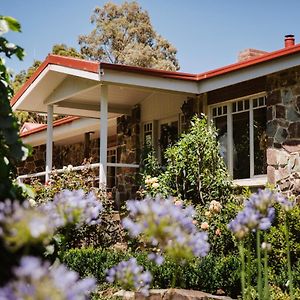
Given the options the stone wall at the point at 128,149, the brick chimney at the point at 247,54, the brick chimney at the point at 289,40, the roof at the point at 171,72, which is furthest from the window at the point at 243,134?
the stone wall at the point at 128,149

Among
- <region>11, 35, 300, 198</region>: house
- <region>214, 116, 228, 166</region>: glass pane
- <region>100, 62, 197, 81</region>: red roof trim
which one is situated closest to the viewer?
<region>11, 35, 300, 198</region>: house

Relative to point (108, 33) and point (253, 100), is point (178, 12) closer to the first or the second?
point (108, 33)

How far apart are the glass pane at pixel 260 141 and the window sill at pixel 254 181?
125mm

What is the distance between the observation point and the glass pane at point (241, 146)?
9.88 m

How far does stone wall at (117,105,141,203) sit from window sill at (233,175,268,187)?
3.28m

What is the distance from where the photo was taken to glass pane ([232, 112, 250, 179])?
988cm

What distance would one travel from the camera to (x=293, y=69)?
884cm

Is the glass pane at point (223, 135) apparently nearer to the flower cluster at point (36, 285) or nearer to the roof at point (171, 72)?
the roof at point (171, 72)

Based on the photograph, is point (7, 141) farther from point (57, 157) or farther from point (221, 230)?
point (57, 157)

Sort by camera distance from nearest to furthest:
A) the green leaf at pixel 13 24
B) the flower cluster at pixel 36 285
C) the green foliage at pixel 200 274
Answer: the flower cluster at pixel 36 285 < the green leaf at pixel 13 24 < the green foliage at pixel 200 274

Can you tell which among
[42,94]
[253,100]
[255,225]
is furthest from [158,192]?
[255,225]

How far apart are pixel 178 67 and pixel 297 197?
1162 inches

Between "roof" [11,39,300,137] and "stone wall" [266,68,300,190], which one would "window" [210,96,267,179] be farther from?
"roof" [11,39,300,137]

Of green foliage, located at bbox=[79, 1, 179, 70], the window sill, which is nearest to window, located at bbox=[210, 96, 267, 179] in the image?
the window sill
